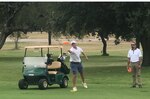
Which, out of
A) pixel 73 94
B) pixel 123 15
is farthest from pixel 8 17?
pixel 73 94

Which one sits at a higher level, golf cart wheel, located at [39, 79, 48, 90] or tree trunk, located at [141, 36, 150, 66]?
tree trunk, located at [141, 36, 150, 66]

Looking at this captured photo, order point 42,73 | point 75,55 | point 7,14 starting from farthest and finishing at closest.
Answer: point 7,14 → point 42,73 → point 75,55

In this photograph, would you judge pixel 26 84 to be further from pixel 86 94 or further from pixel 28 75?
pixel 86 94

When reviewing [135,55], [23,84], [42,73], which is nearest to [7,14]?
[23,84]

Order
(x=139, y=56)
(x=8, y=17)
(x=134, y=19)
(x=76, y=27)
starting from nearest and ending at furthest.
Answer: (x=139, y=56), (x=134, y=19), (x=76, y=27), (x=8, y=17)

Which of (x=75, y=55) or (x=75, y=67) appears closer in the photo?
(x=75, y=55)

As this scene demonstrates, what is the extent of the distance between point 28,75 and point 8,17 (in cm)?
3578

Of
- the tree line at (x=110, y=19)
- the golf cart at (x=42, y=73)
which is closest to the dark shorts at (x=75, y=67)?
the golf cart at (x=42, y=73)

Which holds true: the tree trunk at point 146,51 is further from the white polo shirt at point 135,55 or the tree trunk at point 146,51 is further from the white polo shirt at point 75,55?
the white polo shirt at point 75,55

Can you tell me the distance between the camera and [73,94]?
1734cm

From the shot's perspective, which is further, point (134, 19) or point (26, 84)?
point (134, 19)

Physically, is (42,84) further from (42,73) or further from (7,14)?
(7,14)

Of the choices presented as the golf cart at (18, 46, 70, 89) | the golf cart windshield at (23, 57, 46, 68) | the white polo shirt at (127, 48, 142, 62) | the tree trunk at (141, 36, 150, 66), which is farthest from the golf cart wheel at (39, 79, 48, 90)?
the tree trunk at (141, 36, 150, 66)

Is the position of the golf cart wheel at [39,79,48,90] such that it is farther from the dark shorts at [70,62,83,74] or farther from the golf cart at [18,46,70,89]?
the dark shorts at [70,62,83,74]
